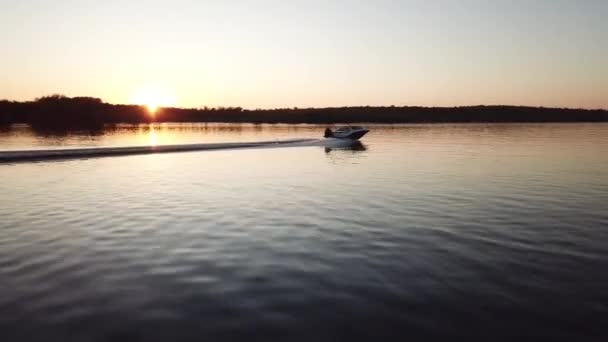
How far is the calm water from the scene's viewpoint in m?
7.06

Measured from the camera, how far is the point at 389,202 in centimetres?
1864

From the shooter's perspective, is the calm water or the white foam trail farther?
the white foam trail

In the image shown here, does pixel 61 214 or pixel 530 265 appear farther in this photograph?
pixel 61 214

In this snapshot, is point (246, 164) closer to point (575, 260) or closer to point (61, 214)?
point (61, 214)

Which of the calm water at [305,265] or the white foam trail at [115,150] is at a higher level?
the white foam trail at [115,150]

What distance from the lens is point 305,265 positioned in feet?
33.1

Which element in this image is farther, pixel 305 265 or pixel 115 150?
pixel 115 150

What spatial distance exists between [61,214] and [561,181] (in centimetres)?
2913

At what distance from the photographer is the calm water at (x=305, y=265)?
7059mm

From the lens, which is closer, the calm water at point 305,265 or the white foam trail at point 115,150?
the calm water at point 305,265

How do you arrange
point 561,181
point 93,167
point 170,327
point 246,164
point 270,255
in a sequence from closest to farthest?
1. point 170,327
2. point 270,255
3. point 561,181
4. point 93,167
5. point 246,164

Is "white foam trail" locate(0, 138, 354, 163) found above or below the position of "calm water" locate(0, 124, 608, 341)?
above

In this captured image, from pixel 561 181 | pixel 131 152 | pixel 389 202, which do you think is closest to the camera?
pixel 389 202

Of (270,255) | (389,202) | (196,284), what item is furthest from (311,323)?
(389,202)
